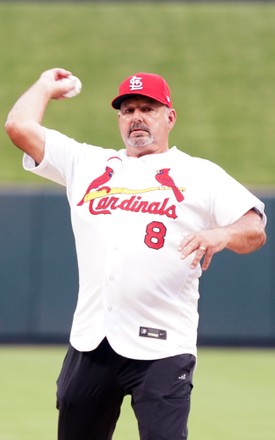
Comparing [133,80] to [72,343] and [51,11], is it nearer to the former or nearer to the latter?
[72,343]

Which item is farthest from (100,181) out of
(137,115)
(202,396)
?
(202,396)

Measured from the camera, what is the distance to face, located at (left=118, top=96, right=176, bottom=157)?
5.17 meters

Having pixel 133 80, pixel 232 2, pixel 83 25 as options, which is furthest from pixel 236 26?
pixel 133 80

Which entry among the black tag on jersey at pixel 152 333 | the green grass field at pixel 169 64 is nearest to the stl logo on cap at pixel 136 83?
the black tag on jersey at pixel 152 333

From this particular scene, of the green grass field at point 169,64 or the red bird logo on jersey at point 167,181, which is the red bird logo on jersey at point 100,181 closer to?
the red bird logo on jersey at point 167,181

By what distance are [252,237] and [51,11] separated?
1927 cm

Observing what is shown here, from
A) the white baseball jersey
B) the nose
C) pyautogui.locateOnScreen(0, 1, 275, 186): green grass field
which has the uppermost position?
pyautogui.locateOnScreen(0, 1, 275, 186): green grass field

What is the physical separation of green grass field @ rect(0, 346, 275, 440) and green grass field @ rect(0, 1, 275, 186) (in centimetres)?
505

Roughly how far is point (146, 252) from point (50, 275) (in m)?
8.18

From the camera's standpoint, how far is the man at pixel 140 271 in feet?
16.2

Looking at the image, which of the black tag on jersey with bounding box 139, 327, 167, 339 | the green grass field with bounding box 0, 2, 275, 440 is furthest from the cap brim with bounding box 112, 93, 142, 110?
the green grass field with bounding box 0, 2, 275, 440

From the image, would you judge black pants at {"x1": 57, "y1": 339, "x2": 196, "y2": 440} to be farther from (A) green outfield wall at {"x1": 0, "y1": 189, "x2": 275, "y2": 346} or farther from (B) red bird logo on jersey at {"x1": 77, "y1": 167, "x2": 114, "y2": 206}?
(A) green outfield wall at {"x1": 0, "y1": 189, "x2": 275, "y2": 346}

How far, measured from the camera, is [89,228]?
5070 mm

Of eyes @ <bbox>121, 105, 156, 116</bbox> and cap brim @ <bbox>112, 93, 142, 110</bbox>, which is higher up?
cap brim @ <bbox>112, 93, 142, 110</bbox>
